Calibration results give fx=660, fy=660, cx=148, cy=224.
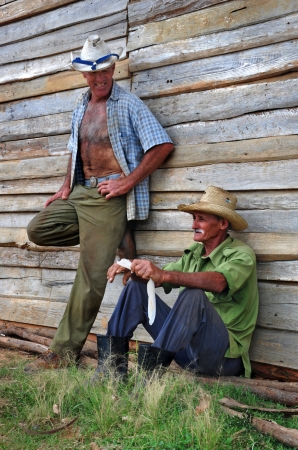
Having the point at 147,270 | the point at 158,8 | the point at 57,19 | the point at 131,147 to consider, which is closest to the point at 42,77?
Result: the point at 57,19

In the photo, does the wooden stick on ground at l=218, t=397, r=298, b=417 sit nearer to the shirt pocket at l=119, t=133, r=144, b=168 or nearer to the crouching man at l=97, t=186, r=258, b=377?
the crouching man at l=97, t=186, r=258, b=377

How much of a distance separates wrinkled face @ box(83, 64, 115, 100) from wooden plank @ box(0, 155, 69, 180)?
3.45 feet

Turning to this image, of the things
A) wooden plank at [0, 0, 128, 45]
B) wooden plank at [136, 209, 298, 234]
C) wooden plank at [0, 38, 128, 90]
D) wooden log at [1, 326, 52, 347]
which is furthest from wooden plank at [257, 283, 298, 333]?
wooden plank at [0, 0, 128, 45]

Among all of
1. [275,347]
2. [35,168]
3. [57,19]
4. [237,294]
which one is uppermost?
[57,19]

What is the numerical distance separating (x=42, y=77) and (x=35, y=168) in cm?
94

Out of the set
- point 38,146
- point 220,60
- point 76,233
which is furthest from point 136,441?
point 38,146

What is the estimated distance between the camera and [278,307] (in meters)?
4.89

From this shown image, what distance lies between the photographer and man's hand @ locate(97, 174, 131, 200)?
551 cm

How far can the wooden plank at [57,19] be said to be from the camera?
20.2ft

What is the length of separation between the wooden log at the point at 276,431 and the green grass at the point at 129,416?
0.11 ft

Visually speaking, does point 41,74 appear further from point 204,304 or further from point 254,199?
point 204,304

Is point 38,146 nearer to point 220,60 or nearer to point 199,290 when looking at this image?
point 220,60

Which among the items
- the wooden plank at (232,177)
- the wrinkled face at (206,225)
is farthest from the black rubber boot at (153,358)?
the wooden plank at (232,177)

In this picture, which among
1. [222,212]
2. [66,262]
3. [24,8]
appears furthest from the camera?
[24,8]
